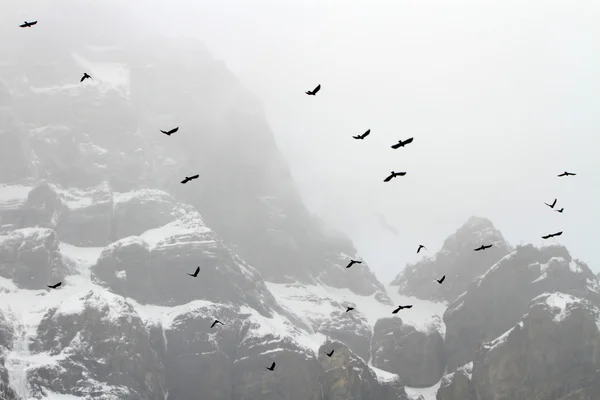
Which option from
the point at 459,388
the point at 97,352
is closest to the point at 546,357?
the point at 459,388

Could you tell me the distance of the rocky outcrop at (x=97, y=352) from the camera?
530ft

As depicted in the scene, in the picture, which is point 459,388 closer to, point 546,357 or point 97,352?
point 546,357

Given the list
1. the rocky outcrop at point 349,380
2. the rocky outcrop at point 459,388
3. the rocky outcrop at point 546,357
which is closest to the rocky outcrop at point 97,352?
the rocky outcrop at point 349,380

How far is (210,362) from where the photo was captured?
183375 mm

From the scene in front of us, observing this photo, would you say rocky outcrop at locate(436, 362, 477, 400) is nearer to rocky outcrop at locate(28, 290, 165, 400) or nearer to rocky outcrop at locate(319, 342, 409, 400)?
rocky outcrop at locate(319, 342, 409, 400)

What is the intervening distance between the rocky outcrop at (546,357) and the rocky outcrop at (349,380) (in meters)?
23.5

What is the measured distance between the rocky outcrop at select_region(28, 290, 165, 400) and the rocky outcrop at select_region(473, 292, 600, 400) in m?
81.2

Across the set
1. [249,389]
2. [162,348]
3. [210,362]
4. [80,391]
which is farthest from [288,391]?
[80,391]

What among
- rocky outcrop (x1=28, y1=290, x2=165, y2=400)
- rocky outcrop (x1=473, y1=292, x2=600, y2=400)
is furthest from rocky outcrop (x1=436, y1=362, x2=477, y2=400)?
rocky outcrop (x1=28, y1=290, x2=165, y2=400)

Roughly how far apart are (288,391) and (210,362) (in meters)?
22.0

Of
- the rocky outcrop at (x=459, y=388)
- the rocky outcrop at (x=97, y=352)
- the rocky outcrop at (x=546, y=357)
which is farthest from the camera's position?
the rocky outcrop at (x=459, y=388)

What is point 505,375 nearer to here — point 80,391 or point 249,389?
point 249,389

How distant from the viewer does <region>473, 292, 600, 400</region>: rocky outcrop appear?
167 m

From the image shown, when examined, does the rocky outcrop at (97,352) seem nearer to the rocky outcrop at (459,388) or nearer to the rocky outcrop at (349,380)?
the rocky outcrop at (349,380)
